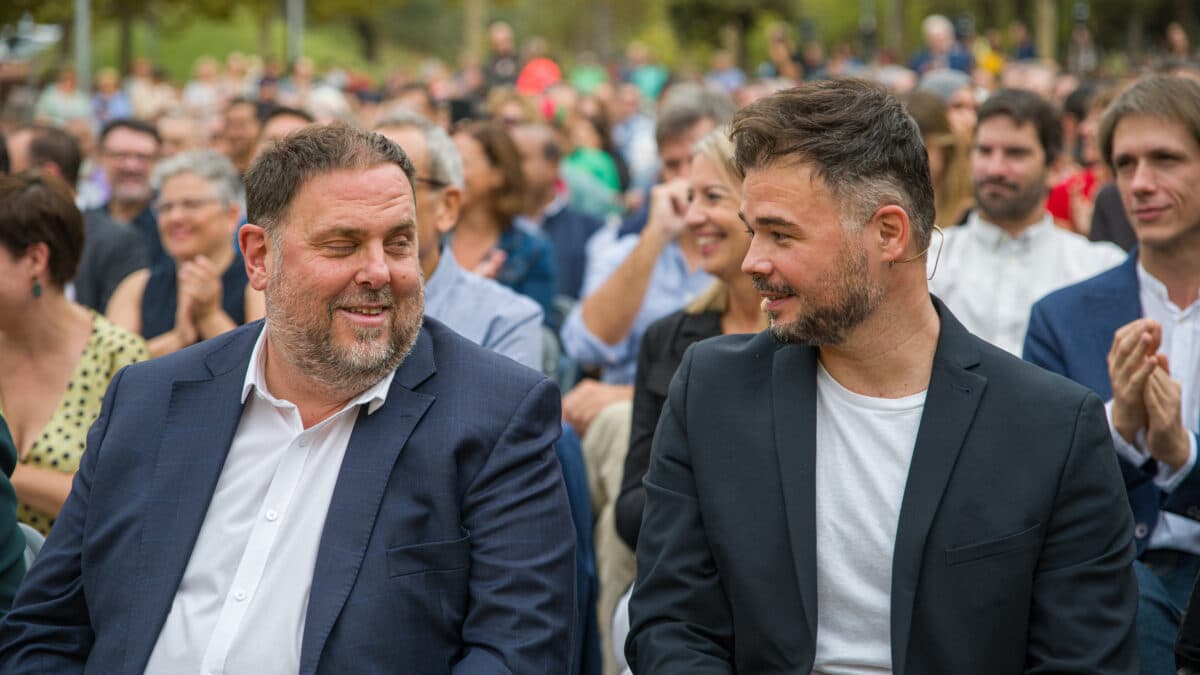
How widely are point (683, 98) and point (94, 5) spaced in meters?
34.3

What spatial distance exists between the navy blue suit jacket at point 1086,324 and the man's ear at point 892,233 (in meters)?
1.38

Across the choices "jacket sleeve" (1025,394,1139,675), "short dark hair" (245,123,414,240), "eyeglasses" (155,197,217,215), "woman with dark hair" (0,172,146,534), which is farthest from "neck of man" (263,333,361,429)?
"eyeglasses" (155,197,217,215)

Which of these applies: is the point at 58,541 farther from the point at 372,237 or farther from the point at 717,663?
the point at 717,663

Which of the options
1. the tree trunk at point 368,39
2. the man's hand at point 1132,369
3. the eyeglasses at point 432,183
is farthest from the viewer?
the tree trunk at point 368,39

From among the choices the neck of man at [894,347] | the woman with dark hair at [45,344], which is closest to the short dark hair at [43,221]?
the woman with dark hair at [45,344]

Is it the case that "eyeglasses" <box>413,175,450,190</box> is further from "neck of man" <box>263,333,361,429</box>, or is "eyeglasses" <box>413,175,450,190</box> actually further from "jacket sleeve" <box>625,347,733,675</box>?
"jacket sleeve" <box>625,347,733,675</box>

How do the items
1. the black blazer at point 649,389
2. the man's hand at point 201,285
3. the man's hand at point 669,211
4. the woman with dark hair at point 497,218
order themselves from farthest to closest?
1. the woman with dark hair at point 497,218
2. the man's hand at point 669,211
3. the man's hand at point 201,285
4. the black blazer at point 649,389

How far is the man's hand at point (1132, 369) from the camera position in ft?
11.4

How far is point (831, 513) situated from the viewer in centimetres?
293

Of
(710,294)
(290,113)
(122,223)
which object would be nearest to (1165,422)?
(710,294)

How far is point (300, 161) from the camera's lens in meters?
3.12

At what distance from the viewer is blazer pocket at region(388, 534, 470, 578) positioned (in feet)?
A: 9.65

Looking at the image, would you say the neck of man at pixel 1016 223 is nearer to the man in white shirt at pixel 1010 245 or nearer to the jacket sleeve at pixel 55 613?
the man in white shirt at pixel 1010 245

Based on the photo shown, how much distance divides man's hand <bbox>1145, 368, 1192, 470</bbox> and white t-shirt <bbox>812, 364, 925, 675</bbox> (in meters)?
0.95
